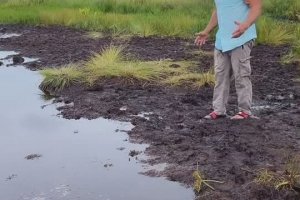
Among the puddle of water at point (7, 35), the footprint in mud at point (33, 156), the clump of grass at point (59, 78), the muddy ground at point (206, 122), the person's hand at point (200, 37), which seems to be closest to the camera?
the muddy ground at point (206, 122)

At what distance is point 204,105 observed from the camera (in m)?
6.63

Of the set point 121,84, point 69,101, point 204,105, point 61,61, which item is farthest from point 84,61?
point 204,105

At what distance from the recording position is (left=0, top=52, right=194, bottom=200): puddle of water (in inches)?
168

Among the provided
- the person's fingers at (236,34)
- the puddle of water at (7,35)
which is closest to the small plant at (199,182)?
the person's fingers at (236,34)

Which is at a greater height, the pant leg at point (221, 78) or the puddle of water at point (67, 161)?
the pant leg at point (221, 78)

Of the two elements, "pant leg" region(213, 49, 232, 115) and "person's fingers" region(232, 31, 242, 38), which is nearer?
"person's fingers" region(232, 31, 242, 38)

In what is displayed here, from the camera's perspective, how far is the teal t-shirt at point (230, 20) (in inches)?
213

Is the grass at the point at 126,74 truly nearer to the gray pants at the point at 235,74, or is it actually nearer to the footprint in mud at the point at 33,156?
the gray pants at the point at 235,74

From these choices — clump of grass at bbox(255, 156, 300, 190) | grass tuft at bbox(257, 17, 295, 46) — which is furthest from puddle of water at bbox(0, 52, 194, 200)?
grass tuft at bbox(257, 17, 295, 46)

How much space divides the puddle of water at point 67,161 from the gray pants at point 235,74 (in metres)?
0.98

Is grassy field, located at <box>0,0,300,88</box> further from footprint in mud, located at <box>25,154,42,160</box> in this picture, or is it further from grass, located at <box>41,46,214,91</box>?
footprint in mud, located at <box>25,154,42,160</box>

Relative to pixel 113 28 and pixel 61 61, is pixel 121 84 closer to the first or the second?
pixel 61 61

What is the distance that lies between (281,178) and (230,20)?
194 centimetres

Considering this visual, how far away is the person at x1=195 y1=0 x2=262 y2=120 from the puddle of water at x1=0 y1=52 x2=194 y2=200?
1.04 m
